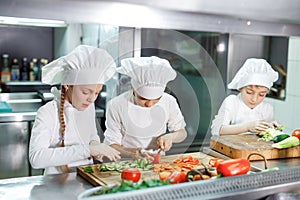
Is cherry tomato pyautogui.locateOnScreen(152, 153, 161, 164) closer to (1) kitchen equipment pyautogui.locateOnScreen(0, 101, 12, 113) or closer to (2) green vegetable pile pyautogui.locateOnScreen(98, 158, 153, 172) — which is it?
(2) green vegetable pile pyautogui.locateOnScreen(98, 158, 153, 172)

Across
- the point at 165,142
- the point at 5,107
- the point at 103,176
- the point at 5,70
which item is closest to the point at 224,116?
the point at 165,142

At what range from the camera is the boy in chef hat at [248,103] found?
5.35 ft

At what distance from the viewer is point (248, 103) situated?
1.73 m

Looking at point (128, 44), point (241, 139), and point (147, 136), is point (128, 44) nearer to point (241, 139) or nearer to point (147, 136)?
point (147, 136)

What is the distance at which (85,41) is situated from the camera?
2.18m

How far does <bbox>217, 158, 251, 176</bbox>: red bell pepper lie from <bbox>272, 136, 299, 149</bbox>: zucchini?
0.46 m

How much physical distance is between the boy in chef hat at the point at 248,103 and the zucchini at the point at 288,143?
8.1 inches

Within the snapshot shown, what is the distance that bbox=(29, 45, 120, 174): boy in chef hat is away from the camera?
115cm

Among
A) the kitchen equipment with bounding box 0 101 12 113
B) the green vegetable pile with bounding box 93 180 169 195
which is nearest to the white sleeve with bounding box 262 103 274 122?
the green vegetable pile with bounding box 93 180 169 195

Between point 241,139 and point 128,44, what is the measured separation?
1.86 ft

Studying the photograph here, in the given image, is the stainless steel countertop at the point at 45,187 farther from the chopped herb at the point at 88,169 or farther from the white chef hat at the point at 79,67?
the white chef hat at the point at 79,67

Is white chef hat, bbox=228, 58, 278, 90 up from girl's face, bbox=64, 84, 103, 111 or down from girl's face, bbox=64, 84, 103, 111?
up

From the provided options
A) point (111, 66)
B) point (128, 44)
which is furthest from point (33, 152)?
point (128, 44)

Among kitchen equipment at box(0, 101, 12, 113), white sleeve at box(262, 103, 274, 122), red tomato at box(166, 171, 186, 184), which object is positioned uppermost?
white sleeve at box(262, 103, 274, 122)
